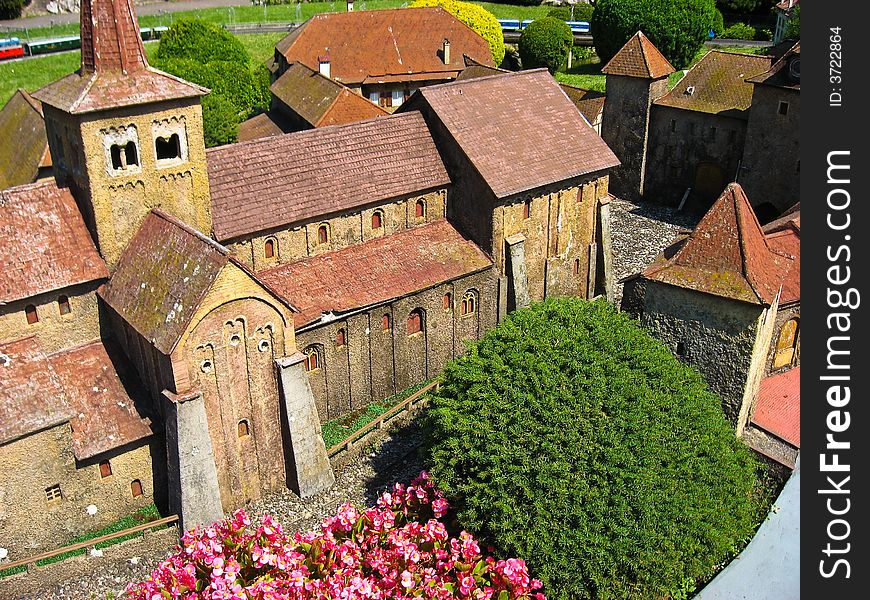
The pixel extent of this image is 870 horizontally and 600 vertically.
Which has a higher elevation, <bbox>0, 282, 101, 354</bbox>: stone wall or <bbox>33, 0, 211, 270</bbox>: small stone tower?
<bbox>33, 0, 211, 270</bbox>: small stone tower

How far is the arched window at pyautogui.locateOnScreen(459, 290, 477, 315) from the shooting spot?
4044 centimetres

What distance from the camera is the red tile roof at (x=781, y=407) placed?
33.0 m

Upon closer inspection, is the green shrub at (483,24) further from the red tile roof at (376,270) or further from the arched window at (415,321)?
the arched window at (415,321)

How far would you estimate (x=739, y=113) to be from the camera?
54.9 m

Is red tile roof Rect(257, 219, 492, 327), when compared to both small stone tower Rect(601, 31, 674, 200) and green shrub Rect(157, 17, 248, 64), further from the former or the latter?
green shrub Rect(157, 17, 248, 64)

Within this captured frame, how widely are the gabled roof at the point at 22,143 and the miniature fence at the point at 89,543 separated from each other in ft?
77.6

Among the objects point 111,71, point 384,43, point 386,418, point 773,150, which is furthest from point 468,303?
point 384,43

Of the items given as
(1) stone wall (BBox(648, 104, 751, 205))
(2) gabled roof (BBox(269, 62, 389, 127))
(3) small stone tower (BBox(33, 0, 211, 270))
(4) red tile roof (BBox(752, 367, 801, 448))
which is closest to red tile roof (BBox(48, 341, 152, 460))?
(3) small stone tower (BBox(33, 0, 211, 270))

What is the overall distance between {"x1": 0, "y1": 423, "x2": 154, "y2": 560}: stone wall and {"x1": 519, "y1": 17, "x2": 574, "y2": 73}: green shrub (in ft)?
198

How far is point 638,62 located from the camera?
5747 centimetres

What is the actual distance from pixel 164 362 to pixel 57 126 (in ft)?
32.2

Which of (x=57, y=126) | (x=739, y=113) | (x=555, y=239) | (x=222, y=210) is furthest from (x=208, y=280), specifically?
(x=739, y=113)

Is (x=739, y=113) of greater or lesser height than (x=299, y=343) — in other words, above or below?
above

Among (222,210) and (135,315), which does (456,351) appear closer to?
(222,210)
